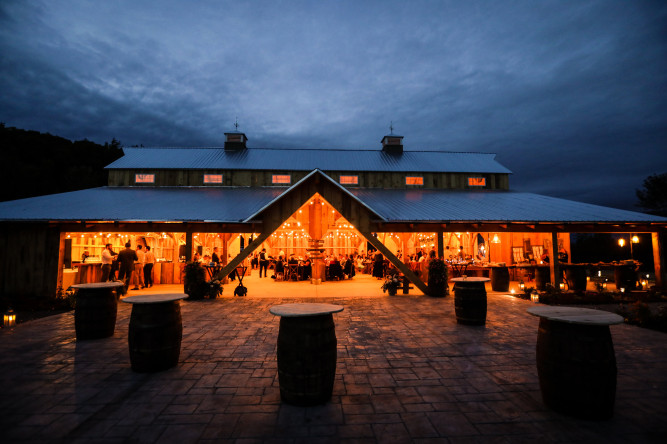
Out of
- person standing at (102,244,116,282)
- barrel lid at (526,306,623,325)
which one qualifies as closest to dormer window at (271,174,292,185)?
person standing at (102,244,116,282)

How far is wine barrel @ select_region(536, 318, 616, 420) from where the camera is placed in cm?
274

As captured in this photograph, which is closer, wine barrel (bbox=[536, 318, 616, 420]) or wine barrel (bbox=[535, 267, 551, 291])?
wine barrel (bbox=[536, 318, 616, 420])

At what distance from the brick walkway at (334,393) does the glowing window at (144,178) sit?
1159 centimetres

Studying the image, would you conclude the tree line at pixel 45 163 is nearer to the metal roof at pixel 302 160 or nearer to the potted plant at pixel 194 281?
the metal roof at pixel 302 160

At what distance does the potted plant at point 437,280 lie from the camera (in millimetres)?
9805

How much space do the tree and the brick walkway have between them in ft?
112

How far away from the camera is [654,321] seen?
6184 millimetres

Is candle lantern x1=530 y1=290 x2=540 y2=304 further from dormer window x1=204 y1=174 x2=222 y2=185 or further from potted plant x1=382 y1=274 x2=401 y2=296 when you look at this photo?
dormer window x1=204 y1=174 x2=222 y2=185

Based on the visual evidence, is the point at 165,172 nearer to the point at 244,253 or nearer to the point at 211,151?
the point at 211,151

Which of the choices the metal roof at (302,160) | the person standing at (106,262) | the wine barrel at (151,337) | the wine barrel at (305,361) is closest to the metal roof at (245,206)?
the person standing at (106,262)

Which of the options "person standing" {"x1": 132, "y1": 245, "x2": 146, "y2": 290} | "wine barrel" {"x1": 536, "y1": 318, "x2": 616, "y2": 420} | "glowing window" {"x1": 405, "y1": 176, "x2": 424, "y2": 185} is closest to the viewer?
"wine barrel" {"x1": 536, "y1": 318, "x2": 616, "y2": 420}

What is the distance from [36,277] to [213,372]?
9.29 m

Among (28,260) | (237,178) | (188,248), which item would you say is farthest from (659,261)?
(28,260)

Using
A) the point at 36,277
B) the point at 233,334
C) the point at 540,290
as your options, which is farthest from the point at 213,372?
the point at 540,290
